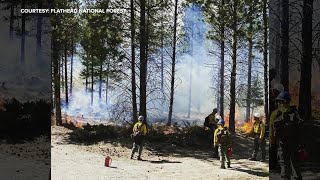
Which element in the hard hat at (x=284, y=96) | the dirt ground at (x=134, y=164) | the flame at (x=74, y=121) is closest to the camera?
the hard hat at (x=284, y=96)

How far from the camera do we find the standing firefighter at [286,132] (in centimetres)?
431

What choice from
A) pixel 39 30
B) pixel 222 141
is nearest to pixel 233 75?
pixel 222 141

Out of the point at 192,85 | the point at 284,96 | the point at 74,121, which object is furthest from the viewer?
the point at 74,121

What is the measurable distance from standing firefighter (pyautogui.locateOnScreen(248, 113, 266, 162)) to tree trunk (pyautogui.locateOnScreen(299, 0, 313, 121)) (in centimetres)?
43

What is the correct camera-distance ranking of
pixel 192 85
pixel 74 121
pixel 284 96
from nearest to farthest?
pixel 284 96 → pixel 192 85 → pixel 74 121

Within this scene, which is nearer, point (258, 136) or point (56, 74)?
point (258, 136)

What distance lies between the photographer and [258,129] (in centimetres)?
441

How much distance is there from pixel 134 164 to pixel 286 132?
1618mm

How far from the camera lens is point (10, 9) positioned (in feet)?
15.6

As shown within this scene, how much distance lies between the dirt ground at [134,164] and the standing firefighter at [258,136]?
9cm

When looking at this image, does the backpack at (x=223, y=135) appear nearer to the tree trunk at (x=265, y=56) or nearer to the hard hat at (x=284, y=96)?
the tree trunk at (x=265, y=56)

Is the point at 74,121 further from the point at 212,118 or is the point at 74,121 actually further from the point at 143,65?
the point at 212,118

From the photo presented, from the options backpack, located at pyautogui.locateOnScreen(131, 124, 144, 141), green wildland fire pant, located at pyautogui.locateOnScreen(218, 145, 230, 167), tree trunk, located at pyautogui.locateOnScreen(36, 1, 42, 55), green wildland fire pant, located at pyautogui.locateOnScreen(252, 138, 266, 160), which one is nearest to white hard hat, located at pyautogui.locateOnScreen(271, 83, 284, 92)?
green wildland fire pant, located at pyautogui.locateOnScreen(252, 138, 266, 160)

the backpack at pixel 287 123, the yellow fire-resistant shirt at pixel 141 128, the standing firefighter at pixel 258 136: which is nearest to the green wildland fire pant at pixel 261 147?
the standing firefighter at pixel 258 136
